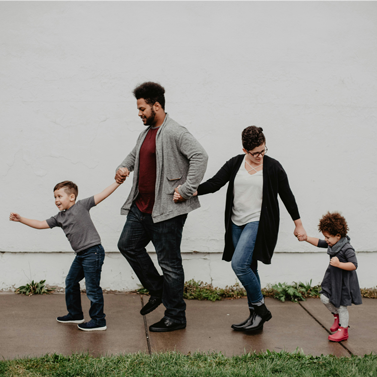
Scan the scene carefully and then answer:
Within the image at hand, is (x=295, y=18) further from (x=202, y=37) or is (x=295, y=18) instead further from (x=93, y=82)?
(x=93, y=82)

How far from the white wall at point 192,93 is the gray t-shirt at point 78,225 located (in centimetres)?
104

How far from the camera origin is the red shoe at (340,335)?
3553mm

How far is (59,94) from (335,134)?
306cm

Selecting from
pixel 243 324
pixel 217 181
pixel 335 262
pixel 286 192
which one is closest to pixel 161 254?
pixel 217 181

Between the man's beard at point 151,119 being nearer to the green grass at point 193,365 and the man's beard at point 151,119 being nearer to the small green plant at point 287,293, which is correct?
the green grass at point 193,365

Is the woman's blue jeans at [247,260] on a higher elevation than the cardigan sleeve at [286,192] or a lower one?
lower

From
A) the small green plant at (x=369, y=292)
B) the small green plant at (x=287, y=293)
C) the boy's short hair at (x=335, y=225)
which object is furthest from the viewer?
the small green plant at (x=369, y=292)

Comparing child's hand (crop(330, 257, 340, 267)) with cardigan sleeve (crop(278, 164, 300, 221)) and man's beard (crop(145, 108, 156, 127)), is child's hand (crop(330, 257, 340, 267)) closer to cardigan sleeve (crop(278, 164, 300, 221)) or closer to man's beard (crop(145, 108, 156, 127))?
cardigan sleeve (crop(278, 164, 300, 221))

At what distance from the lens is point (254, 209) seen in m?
3.66

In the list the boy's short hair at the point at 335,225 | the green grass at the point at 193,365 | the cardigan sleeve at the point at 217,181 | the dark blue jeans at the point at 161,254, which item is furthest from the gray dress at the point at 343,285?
the dark blue jeans at the point at 161,254

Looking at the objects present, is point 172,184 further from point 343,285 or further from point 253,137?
point 343,285

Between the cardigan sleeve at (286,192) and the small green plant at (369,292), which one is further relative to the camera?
the small green plant at (369,292)

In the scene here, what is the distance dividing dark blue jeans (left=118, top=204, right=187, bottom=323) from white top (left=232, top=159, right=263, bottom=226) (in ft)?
1.56

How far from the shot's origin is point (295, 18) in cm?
482
